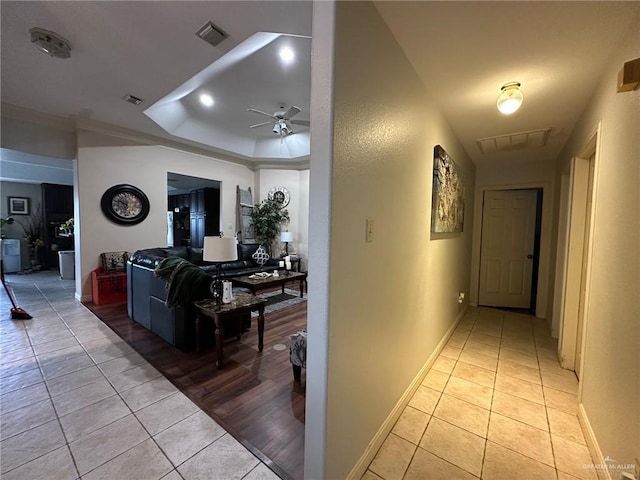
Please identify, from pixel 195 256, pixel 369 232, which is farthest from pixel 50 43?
pixel 195 256

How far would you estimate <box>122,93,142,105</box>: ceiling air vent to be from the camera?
10.6 feet

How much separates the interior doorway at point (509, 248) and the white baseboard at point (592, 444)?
2866 millimetres

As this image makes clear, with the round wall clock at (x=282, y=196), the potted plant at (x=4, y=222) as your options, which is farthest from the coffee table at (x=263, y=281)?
the potted plant at (x=4, y=222)

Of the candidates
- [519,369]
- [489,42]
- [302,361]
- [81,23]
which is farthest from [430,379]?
[81,23]

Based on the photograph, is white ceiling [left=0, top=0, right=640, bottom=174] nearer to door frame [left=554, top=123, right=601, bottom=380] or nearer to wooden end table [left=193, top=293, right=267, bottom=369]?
door frame [left=554, top=123, right=601, bottom=380]

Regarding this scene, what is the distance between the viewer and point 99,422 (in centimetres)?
170

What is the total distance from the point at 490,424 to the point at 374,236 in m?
1.57

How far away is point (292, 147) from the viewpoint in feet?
19.3

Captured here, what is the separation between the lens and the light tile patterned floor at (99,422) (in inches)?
54.7

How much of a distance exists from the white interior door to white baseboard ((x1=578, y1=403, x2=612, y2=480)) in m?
2.86

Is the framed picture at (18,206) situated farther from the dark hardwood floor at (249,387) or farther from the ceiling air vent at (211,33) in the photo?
the ceiling air vent at (211,33)

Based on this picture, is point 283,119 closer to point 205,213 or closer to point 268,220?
point 268,220

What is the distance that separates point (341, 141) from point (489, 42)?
4.03 feet

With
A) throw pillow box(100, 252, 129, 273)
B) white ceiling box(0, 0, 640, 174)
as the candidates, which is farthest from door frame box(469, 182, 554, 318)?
throw pillow box(100, 252, 129, 273)
